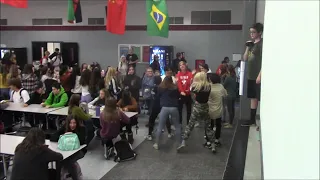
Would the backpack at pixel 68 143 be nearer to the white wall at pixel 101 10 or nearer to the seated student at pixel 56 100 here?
the seated student at pixel 56 100

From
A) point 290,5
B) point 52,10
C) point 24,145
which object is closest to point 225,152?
point 24,145

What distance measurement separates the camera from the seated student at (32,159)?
368cm

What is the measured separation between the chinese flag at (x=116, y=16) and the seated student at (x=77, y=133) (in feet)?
8.18

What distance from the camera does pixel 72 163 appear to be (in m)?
4.62

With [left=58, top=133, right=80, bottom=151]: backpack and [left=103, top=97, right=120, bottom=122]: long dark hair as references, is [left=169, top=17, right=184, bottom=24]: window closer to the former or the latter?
[left=103, top=97, right=120, bottom=122]: long dark hair

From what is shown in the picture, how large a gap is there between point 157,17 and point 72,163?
11.6 ft

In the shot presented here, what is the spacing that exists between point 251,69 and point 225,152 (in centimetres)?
301

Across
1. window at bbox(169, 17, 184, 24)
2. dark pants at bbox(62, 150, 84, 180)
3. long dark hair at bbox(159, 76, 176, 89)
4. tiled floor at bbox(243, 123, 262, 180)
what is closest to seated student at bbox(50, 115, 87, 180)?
dark pants at bbox(62, 150, 84, 180)

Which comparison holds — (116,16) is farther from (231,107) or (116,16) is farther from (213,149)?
(231,107)

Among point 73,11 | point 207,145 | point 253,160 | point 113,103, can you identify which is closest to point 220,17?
point 73,11

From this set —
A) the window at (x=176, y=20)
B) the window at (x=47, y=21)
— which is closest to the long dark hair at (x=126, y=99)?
the window at (x=176, y=20)

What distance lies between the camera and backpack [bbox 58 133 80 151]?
4.50 metres

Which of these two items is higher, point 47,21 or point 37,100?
point 47,21

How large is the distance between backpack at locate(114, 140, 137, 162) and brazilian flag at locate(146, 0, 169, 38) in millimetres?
2423
